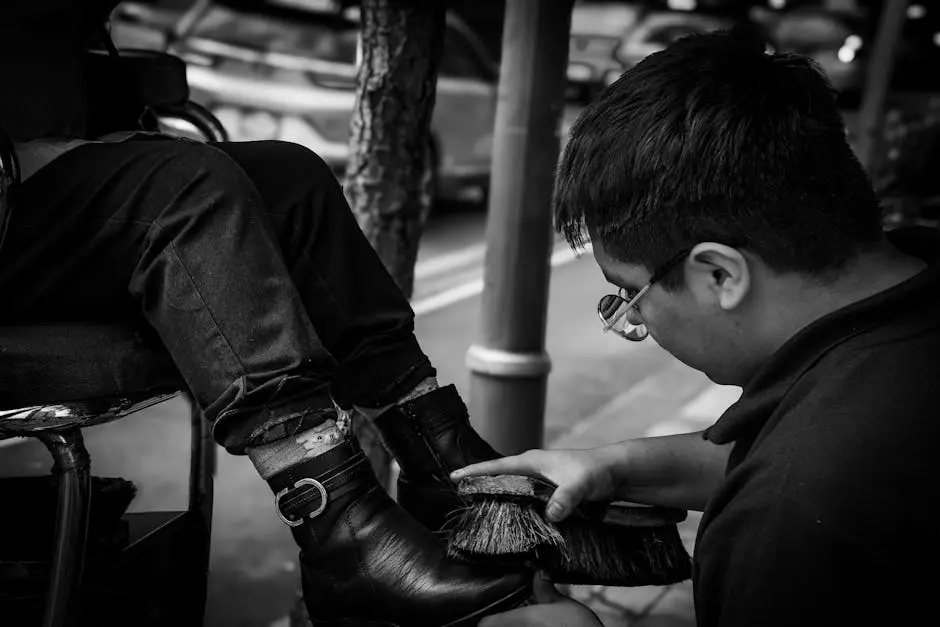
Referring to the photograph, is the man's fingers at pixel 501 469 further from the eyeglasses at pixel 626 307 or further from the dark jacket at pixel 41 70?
the dark jacket at pixel 41 70

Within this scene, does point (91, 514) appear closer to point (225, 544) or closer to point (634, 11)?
point (225, 544)

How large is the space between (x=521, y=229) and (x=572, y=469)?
99 cm

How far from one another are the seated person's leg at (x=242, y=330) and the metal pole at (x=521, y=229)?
3.20ft

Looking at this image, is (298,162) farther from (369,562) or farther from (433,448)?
(369,562)

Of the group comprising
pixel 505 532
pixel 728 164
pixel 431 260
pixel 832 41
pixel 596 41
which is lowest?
pixel 431 260

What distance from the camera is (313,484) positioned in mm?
1236

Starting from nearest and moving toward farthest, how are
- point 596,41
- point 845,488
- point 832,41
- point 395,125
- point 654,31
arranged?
point 845,488 < point 395,125 < point 654,31 < point 596,41 < point 832,41

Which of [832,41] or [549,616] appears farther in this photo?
[832,41]

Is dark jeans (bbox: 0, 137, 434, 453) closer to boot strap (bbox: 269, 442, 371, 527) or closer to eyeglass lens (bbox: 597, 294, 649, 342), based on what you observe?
boot strap (bbox: 269, 442, 371, 527)

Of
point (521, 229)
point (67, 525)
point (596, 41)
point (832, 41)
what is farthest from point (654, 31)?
point (67, 525)

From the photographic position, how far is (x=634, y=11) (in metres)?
12.0

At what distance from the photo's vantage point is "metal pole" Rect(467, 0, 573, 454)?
7.05 feet

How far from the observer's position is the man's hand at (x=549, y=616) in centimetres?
116

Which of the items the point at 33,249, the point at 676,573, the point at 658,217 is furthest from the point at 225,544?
the point at 658,217
